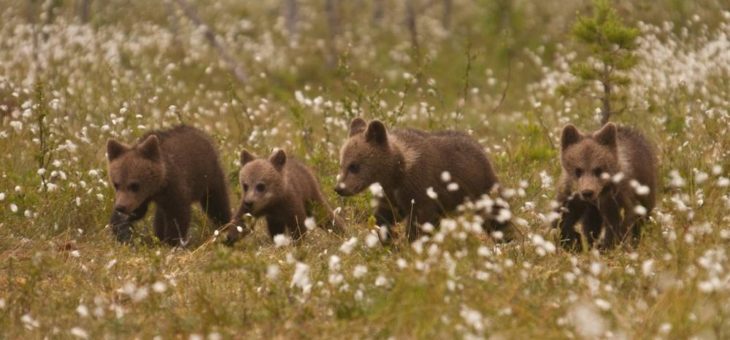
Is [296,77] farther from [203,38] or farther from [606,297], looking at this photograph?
[606,297]

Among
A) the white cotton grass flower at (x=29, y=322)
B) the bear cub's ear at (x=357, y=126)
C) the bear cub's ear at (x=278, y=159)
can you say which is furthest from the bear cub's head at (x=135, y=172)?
the white cotton grass flower at (x=29, y=322)

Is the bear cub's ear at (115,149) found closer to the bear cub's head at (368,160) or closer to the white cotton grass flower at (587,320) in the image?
the bear cub's head at (368,160)

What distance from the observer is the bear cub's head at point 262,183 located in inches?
409

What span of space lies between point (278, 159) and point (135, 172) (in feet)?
4.24

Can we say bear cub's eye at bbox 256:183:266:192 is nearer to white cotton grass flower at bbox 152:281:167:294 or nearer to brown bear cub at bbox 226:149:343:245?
brown bear cub at bbox 226:149:343:245

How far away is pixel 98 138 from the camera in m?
12.9

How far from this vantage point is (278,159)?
34.9 feet

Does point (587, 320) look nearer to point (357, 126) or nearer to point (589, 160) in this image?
point (589, 160)

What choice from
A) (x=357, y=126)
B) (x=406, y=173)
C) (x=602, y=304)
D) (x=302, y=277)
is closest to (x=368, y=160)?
(x=406, y=173)

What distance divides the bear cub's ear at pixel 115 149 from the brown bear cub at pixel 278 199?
1.08 metres

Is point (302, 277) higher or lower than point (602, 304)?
higher

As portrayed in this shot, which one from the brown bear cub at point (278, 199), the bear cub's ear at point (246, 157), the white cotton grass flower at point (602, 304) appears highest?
the white cotton grass flower at point (602, 304)

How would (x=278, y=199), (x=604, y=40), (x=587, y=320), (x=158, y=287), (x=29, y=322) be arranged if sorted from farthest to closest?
(x=604, y=40) → (x=278, y=199) → (x=29, y=322) → (x=158, y=287) → (x=587, y=320)

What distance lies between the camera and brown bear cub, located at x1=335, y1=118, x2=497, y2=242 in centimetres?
966
